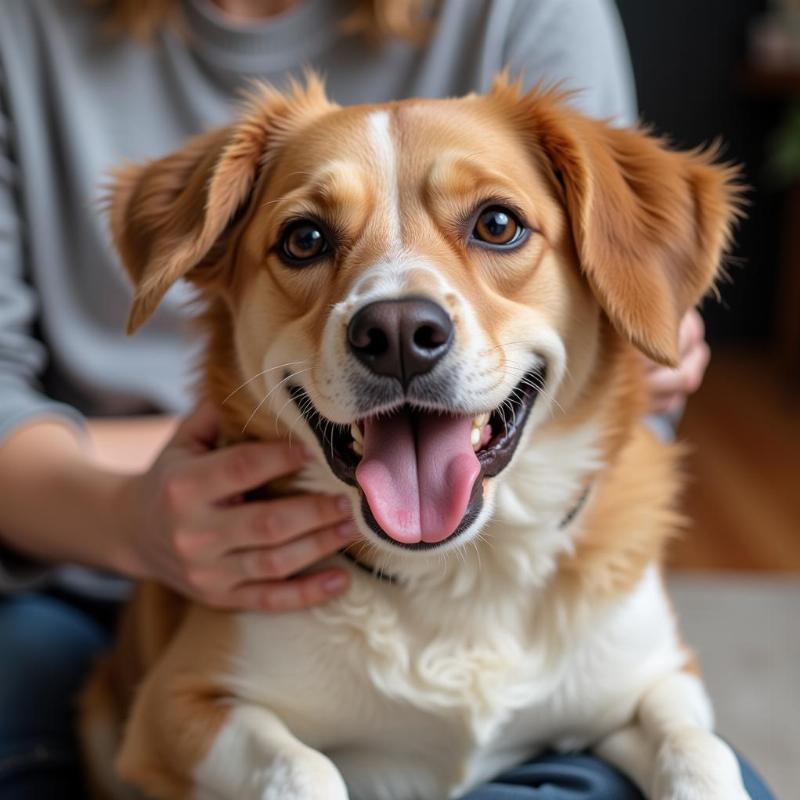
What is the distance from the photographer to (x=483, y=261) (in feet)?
3.63

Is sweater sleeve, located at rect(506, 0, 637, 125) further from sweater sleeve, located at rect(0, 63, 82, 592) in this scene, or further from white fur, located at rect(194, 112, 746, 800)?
sweater sleeve, located at rect(0, 63, 82, 592)

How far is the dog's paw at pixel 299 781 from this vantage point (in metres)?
1.02

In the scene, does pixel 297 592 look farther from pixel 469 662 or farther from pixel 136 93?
pixel 136 93

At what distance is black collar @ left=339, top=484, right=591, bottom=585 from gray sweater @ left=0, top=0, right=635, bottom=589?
49 cm

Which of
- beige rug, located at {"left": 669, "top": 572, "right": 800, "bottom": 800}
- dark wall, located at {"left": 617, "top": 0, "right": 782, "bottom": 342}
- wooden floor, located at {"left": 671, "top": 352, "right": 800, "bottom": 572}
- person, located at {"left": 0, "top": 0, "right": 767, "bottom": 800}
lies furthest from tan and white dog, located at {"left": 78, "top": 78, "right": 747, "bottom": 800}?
dark wall, located at {"left": 617, "top": 0, "right": 782, "bottom": 342}

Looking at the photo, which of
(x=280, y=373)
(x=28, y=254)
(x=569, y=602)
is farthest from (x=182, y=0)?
(x=569, y=602)

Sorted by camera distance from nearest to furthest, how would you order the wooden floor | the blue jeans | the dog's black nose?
the dog's black nose → the blue jeans → the wooden floor

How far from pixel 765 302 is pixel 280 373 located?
136 inches

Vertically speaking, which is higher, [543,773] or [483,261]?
[483,261]

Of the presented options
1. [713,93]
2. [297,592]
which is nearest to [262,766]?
[297,592]

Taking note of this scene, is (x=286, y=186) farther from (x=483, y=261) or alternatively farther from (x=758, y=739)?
(x=758, y=739)

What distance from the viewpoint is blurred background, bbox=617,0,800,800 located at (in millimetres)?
2328

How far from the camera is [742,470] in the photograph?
3.19m

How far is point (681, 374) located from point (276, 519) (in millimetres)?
541
